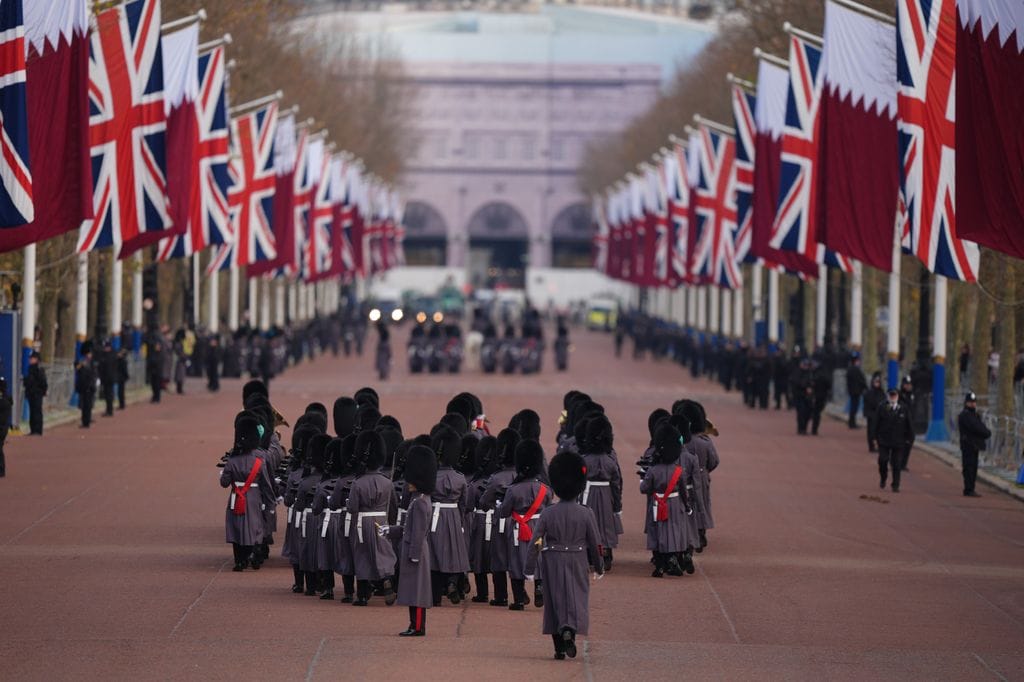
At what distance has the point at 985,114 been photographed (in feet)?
73.9

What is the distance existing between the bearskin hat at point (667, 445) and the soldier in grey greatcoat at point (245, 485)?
3621 mm

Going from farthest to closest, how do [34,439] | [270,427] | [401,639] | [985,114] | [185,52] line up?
[185,52] < [34,439] < [985,114] < [270,427] < [401,639]

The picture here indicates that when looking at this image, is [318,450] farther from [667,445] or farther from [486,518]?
[667,445]

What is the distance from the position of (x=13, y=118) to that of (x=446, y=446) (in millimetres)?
9065

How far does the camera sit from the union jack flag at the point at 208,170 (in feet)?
144

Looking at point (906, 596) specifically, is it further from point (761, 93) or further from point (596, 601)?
point (761, 93)

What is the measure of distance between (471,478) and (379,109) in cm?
10481

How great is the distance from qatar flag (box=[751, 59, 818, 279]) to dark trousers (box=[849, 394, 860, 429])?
297cm

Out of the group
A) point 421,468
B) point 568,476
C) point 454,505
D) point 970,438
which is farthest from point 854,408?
point 568,476

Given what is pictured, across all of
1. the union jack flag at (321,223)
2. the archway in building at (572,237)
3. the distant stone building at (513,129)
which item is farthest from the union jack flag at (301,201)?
the archway in building at (572,237)

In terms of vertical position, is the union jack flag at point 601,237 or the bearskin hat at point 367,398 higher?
the union jack flag at point 601,237

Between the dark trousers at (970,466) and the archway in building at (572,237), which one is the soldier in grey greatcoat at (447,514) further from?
the archway in building at (572,237)

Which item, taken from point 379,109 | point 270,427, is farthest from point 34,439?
point 379,109

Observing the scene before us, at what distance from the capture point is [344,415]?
21719 millimetres
